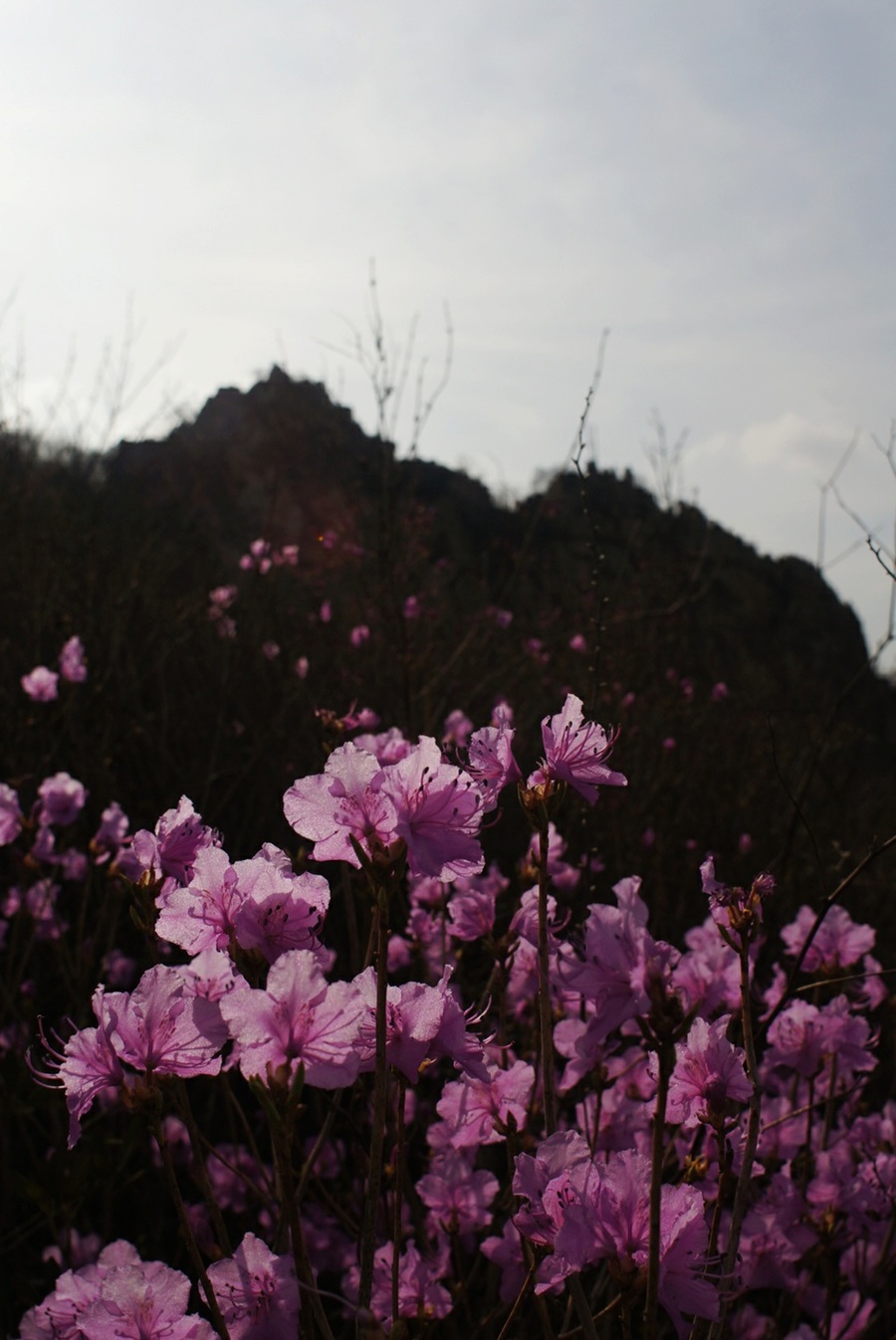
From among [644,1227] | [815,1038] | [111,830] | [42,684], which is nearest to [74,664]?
[42,684]

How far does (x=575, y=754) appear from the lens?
1183mm

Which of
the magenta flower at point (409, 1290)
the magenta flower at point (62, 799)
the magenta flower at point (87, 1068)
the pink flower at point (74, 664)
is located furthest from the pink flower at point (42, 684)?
the magenta flower at point (87, 1068)

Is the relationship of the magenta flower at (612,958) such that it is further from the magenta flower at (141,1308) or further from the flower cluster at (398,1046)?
the magenta flower at (141,1308)

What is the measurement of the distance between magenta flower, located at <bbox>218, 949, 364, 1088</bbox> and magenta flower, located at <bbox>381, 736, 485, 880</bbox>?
0.14 m

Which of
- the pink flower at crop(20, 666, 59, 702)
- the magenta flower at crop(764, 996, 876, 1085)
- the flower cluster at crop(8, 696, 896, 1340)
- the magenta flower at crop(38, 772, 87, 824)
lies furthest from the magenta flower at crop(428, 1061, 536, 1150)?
the pink flower at crop(20, 666, 59, 702)

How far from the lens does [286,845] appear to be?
15.0 feet

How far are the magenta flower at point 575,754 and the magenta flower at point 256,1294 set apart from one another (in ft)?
1.95

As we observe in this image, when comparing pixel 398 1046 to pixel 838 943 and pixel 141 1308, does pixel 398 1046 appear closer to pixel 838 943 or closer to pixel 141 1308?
pixel 141 1308

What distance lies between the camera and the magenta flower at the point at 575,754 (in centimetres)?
117

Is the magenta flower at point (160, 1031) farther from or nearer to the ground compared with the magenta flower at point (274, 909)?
nearer to the ground

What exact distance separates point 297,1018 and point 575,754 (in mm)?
465

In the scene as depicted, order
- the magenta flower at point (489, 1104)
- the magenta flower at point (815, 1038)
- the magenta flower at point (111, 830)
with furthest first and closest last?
the magenta flower at point (111, 830), the magenta flower at point (815, 1038), the magenta flower at point (489, 1104)

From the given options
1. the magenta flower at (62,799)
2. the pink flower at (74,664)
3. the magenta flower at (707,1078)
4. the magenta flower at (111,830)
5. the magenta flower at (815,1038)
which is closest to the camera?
the magenta flower at (707,1078)

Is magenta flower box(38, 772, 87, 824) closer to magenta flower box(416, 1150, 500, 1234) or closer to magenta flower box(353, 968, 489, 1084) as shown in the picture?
magenta flower box(416, 1150, 500, 1234)
